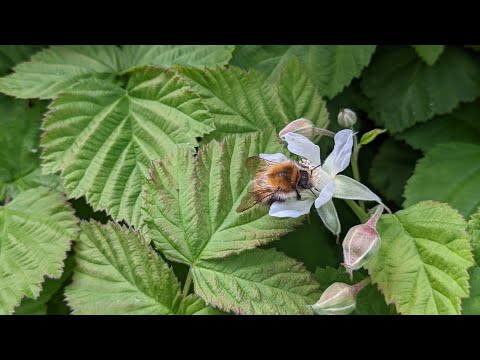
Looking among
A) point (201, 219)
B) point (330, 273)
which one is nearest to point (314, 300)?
point (330, 273)

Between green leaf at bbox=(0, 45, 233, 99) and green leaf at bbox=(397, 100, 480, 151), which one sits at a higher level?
green leaf at bbox=(0, 45, 233, 99)

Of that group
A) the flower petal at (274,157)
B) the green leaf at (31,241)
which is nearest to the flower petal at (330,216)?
the flower petal at (274,157)

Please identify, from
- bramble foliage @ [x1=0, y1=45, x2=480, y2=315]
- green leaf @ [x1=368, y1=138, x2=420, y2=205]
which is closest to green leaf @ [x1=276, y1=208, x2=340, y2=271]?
bramble foliage @ [x1=0, y1=45, x2=480, y2=315]

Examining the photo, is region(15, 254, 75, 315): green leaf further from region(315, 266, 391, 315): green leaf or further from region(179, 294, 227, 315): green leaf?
region(315, 266, 391, 315): green leaf

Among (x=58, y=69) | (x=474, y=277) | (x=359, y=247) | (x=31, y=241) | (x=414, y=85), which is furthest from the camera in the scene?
(x=414, y=85)

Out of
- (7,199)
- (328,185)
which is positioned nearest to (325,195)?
(328,185)

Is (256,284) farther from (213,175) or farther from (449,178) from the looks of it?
(449,178)
